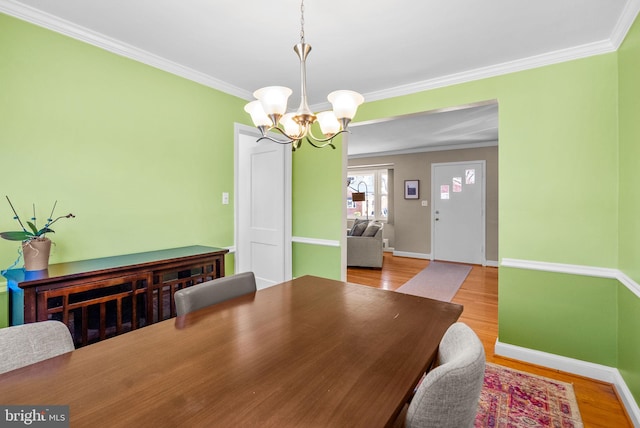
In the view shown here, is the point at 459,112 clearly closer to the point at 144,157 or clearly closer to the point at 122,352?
the point at 144,157

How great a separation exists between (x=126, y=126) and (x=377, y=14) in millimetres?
1941

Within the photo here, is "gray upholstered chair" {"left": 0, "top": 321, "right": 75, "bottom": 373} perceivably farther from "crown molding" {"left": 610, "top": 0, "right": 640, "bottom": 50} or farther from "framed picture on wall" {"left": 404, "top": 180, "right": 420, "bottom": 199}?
"framed picture on wall" {"left": 404, "top": 180, "right": 420, "bottom": 199}

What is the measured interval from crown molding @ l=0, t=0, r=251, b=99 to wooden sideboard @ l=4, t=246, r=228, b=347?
150 cm

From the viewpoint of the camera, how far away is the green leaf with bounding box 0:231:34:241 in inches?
61.9

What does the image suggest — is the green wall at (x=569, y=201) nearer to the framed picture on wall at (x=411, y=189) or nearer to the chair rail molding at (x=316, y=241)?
the chair rail molding at (x=316, y=241)

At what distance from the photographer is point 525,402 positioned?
6.13ft

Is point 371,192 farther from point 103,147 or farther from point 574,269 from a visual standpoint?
point 103,147

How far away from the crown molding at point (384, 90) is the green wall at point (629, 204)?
0.10 metres

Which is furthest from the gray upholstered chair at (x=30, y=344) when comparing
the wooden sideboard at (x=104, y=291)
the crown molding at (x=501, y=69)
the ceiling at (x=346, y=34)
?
the crown molding at (x=501, y=69)

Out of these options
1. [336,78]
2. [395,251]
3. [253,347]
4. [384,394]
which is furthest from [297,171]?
[395,251]

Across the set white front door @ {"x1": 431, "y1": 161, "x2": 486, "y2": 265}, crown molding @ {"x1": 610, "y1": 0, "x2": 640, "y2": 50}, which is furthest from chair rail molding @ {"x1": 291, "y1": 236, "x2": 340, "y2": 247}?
white front door @ {"x1": 431, "y1": 161, "x2": 486, "y2": 265}

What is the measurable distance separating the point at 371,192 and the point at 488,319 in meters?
4.59

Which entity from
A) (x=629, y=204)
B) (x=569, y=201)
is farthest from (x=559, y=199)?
(x=629, y=204)

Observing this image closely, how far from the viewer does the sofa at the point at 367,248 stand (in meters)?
5.45
